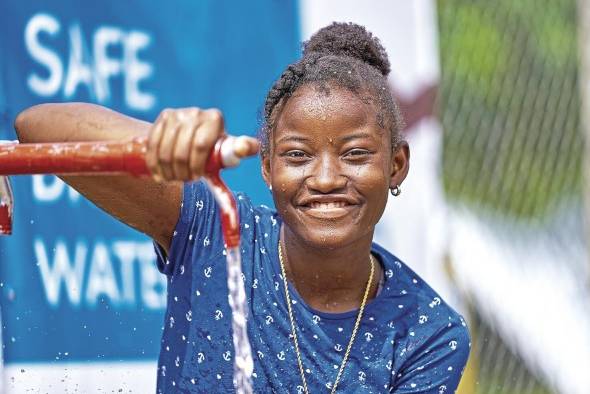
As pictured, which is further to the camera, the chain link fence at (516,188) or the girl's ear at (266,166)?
the chain link fence at (516,188)

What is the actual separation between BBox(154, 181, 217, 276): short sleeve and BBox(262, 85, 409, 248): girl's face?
0.16 m

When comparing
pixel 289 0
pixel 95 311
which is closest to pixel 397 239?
pixel 289 0

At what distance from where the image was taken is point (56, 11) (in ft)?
11.8

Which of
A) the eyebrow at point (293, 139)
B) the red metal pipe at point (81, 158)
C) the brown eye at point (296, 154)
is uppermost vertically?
the red metal pipe at point (81, 158)

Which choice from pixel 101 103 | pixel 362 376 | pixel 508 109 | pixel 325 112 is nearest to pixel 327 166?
pixel 325 112

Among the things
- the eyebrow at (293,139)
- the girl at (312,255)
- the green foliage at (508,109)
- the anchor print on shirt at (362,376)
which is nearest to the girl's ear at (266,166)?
the girl at (312,255)

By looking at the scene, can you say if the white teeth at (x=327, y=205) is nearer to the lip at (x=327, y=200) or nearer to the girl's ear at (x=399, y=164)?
the lip at (x=327, y=200)

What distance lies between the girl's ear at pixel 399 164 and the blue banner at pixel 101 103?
1.12m

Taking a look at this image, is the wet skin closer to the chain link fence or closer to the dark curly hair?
the dark curly hair

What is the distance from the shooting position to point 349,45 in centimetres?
282

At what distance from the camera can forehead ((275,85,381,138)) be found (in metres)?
2.58

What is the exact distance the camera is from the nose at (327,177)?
255 centimetres

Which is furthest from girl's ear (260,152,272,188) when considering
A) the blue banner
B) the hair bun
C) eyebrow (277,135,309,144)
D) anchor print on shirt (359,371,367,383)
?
the blue banner

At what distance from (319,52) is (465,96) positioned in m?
2.54
